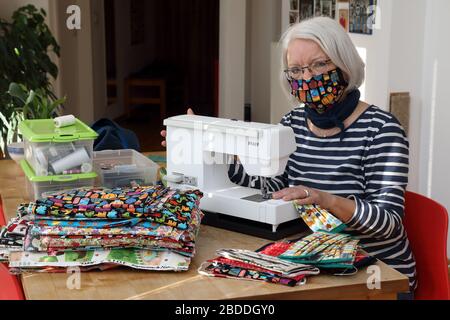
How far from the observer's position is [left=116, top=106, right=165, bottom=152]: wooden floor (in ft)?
25.0

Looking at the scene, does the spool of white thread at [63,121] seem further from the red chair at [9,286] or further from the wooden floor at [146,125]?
the wooden floor at [146,125]

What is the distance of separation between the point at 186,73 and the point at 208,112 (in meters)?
1.06

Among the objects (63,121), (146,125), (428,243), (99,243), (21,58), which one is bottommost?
(146,125)

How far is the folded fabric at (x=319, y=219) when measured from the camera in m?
1.91

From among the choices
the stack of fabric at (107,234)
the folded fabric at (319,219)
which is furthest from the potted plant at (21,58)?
the folded fabric at (319,219)

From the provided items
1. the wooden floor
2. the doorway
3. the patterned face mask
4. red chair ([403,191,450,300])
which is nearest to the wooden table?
red chair ([403,191,450,300])

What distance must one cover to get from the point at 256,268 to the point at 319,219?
1.10 ft

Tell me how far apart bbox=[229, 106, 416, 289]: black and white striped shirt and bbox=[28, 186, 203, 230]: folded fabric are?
496mm

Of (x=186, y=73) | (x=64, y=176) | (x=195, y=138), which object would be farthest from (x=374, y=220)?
(x=186, y=73)

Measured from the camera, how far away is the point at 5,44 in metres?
4.47

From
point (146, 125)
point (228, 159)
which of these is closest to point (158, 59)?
point (146, 125)

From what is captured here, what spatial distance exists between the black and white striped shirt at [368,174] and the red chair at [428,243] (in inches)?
1.7

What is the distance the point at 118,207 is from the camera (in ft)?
5.81

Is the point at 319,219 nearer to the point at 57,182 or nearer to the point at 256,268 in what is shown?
the point at 256,268
